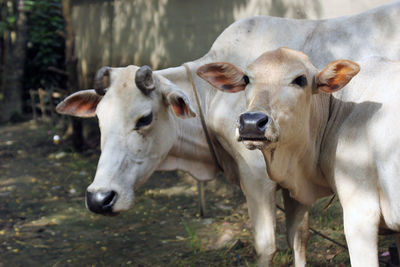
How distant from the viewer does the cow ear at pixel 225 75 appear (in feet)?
9.69

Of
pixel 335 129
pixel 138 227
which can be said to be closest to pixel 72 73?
pixel 138 227

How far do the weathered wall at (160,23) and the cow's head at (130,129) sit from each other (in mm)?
2470

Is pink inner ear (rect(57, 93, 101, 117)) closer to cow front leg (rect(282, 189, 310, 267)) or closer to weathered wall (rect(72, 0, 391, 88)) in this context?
cow front leg (rect(282, 189, 310, 267))

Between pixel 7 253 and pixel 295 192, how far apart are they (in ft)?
10.4

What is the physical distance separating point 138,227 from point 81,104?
7.05 ft

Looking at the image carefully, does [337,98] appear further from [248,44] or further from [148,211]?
[148,211]

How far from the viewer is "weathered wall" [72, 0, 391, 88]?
18.3 feet

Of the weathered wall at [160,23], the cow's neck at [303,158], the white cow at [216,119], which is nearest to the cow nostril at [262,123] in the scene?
the cow's neck at [303,158]

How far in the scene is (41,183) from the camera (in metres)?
7.17

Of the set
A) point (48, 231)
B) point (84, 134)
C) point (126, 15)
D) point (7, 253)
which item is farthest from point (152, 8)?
point (7, 253)

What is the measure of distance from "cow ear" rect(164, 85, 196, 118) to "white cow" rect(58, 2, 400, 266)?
0.05 feet

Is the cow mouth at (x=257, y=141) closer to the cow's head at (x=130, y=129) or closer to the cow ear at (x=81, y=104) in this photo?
the cow's head at (x=130, y=129)

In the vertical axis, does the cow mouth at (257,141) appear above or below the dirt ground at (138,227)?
above

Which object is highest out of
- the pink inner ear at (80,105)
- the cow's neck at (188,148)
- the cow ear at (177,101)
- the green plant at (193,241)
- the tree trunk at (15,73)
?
the cow ear at (177,101)
